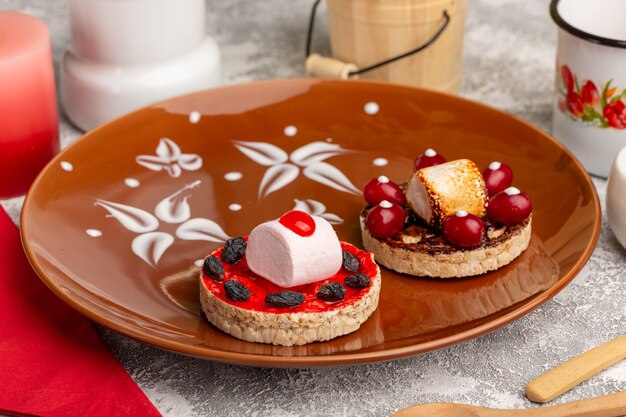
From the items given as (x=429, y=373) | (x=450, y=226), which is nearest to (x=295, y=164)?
(x=450, y=226)

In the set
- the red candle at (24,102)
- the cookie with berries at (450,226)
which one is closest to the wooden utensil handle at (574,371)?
the cookie with berries at (450,226)

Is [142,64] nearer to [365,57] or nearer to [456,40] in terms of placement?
[365,57]

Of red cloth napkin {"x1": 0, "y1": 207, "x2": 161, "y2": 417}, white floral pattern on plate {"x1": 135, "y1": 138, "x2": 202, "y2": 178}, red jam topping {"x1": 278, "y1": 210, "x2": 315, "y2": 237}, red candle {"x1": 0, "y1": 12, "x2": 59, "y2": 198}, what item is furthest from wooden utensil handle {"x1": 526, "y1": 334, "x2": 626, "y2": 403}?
red candle {"x1": 0, "y1": 12, "x2": 59, "y2": 198}

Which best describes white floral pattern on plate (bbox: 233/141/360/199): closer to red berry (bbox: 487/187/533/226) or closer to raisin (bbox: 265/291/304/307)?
red berry (bbox: 487/187/533/226)

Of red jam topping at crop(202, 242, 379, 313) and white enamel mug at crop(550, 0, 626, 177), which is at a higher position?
white enamel mug at crop(550, 0, 626, 177)

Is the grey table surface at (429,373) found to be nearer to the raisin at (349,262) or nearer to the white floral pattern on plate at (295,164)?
the raisin at (349,262)

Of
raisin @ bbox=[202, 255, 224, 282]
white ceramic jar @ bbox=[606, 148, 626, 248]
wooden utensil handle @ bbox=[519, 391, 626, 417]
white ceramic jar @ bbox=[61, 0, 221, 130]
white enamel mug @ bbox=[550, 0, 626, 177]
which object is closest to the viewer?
wooden utensil handle @ bbox=[519, 391, 626, 417]

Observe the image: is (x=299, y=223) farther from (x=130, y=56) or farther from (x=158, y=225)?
(x=130, y=56)

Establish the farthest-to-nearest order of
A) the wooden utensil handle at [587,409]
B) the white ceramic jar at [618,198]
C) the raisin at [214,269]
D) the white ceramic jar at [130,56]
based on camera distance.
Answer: the white ceramic jar at [130,56], the white ceramic jar at [618,198], the raisin at [214,269], the wooden utensil handle at [587,409]
